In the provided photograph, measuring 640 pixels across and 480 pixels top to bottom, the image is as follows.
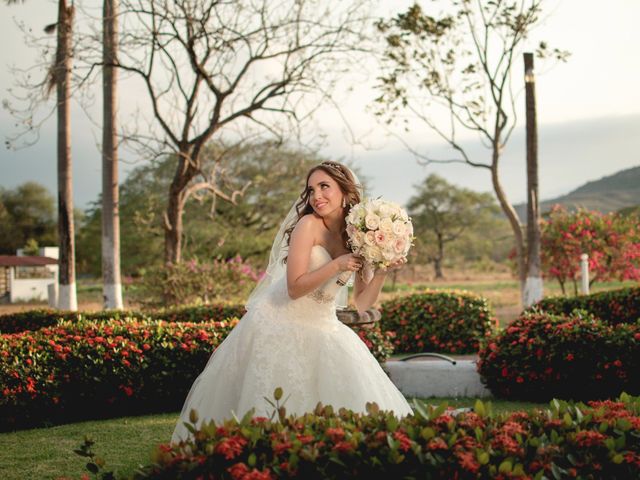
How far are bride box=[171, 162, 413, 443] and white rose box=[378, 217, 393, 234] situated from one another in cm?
22

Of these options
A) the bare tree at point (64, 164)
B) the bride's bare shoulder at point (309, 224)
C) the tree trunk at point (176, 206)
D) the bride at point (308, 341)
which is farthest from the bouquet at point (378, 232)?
the bare tree at point (64, 164)

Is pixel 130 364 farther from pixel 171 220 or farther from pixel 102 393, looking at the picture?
pixel 171 220

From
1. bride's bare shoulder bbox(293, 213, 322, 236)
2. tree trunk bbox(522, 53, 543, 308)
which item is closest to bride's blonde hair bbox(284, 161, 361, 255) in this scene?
bride's bare shoulder bbox(293, 213, 322, 236)

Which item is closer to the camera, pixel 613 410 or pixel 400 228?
pixel 613 410

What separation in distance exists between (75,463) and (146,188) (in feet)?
93.2

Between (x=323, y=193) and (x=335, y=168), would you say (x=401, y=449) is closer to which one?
(x=323, y=193)

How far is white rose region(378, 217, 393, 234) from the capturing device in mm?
3988

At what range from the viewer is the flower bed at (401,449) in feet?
9.59

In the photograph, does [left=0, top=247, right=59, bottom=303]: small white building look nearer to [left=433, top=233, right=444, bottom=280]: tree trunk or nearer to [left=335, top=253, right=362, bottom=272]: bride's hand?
[left=433, top=233, right=444, bottom=280]: tree trunk

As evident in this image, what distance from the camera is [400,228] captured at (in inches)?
159

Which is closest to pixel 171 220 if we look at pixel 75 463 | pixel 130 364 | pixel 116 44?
pixel 116 44

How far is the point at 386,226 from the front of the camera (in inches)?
157

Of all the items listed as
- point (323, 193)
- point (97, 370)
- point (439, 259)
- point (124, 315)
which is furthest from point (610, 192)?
point (323, 193)

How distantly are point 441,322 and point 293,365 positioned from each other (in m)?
8.59
